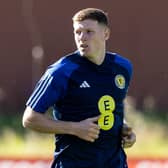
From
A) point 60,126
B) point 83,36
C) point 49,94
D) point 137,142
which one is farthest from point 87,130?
point 137,142

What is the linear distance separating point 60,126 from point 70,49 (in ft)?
13.4

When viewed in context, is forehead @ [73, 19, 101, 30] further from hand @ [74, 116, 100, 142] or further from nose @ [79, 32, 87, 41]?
hand @ [74, 116, 100, 142]

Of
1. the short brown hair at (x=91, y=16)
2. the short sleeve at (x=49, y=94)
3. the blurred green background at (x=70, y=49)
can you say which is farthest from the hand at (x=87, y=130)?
the blurred green background at (x=70, y=49)

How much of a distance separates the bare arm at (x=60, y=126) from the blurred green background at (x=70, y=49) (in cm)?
396

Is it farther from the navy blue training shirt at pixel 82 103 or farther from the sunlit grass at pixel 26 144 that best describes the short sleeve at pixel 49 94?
the sunlit grass at pixel 26 144

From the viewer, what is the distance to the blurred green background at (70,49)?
28.3ft

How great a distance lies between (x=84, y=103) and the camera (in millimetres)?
4719

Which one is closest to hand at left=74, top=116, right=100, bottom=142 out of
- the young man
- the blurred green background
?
the young man

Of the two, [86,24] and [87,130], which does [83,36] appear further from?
[87,130]

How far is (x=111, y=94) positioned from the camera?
4805mm

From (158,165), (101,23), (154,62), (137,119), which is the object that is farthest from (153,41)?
(101,23)

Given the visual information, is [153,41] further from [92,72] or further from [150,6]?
[92,72]

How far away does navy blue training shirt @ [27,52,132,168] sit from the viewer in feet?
15.2

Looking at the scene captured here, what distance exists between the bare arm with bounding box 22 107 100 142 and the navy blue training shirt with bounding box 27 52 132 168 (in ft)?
0.16
